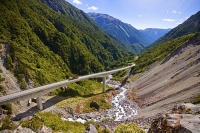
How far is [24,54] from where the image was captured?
261 ft

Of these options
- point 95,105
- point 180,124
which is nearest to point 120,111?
point 95,105

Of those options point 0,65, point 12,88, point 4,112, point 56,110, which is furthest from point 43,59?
point 4,112

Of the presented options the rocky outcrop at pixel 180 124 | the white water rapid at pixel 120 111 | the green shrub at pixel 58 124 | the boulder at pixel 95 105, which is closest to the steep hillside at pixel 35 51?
the green shrub at pixel 58 124

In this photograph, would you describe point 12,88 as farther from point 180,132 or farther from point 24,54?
point 180,132

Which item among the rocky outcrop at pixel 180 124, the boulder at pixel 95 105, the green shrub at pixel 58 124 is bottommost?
the boulder at pixel 95 105

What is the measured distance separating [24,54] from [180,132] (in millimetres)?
71544

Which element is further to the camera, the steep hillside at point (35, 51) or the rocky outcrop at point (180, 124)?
the steep hillside at point (35, 51)

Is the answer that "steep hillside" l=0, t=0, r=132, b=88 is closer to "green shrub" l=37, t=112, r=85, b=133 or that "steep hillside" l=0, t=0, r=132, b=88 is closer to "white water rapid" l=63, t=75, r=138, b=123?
"green shrub" l=37, t=112, r=85, b=133

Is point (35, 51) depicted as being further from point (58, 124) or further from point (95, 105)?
point (58, 124)

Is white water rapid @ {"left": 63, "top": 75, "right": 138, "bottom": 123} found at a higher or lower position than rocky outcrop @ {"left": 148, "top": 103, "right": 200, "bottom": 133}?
lower

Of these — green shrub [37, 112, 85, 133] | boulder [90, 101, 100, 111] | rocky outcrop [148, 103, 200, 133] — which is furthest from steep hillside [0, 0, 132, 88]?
rocky outcrop [148, 103, 200, 133]

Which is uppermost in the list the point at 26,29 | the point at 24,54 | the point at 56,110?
the point at 26,29

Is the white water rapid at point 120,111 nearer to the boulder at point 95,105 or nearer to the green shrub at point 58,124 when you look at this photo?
the boulder at point 95,105

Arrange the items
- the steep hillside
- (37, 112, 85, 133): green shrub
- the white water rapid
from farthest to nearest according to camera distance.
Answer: the steep hillside → the white water rapid → (37, 112, 85, 133): green shrub
